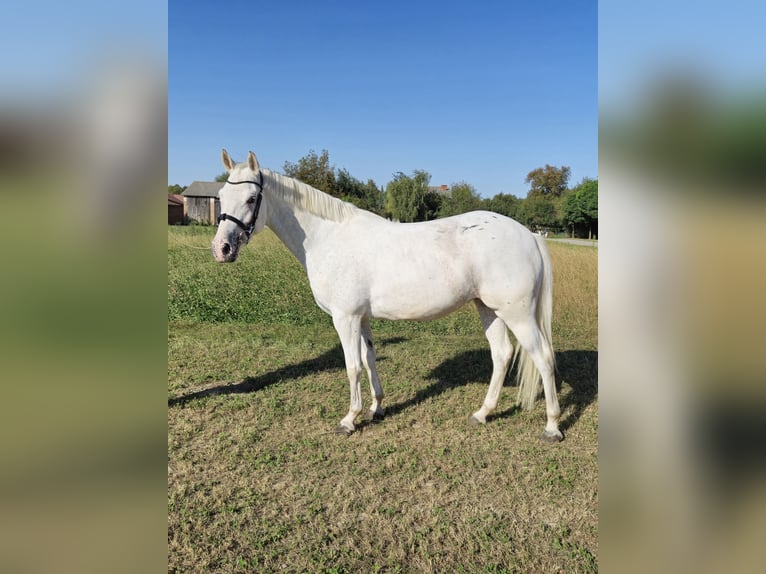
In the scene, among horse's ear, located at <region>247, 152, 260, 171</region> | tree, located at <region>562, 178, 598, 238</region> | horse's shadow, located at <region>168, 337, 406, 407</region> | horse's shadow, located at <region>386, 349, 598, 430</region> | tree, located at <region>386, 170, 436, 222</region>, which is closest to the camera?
horse's ear, located at <region>247, 152, 260, 171</region>

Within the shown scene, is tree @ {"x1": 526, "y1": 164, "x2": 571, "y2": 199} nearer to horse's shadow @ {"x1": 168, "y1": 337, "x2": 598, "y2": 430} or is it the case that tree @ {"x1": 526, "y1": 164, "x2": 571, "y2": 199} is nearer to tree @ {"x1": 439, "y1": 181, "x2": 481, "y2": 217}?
tree @ {"x1": 439, "y1": 181, "x2": 481, "y2": 217}

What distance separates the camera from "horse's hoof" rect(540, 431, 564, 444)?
4004mm

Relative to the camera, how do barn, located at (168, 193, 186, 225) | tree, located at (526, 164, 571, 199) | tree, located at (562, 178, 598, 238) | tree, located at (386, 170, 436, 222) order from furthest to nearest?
tree, located at (526, 164, 571, 199), tree, located at (386, 170, 436, 222), tree, located at (562, 178, 598, 238), barn, located at (168, 193, 186, 225)

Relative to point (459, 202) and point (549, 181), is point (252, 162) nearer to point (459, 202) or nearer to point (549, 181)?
point (459, 202)

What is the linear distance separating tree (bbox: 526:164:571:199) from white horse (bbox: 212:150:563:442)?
1930 inches

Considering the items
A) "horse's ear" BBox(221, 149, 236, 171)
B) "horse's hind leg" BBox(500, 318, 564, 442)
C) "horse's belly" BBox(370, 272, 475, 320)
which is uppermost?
"horse's ear" BBox(221, 149, 236, 171)

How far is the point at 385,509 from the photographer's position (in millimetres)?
3004

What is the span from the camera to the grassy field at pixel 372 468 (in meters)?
2.61

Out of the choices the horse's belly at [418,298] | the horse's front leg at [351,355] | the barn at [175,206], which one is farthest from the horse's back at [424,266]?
the barn at [175,206]

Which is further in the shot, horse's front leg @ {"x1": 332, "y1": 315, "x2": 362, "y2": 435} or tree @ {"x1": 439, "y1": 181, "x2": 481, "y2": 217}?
tree @ {"x1": 439, "y1": 181, "x2": 481, "y2": 217}

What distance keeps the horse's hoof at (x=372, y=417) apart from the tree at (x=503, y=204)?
33.6 m

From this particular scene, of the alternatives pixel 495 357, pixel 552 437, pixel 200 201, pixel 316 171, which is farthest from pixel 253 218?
A: pixel 200 201

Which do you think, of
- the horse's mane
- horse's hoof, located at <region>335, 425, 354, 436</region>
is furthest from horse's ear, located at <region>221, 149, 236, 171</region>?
horse's hoof, located at <region>335, 425, 354, 436</region>
